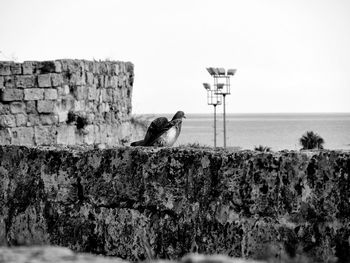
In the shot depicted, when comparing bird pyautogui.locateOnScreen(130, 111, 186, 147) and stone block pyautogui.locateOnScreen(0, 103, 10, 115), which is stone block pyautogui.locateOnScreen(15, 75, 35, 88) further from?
bird pyautogui.locateOnScreen(130, 111, 186, 147)

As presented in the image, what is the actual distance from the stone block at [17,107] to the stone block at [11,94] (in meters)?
0.10

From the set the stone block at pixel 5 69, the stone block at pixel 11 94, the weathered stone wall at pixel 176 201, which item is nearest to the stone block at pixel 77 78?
the stone block at pixel 11 94

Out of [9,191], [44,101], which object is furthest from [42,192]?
[44,101]

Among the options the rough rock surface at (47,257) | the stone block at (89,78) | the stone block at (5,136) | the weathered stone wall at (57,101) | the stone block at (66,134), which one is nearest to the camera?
A: the rough rock surface at (47,257)

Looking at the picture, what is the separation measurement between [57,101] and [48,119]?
40 cm

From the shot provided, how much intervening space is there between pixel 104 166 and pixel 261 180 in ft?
3.76

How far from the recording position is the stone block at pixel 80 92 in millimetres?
16219

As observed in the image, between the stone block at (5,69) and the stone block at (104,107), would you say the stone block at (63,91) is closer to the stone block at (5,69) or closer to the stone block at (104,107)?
the stone block at (5,69)

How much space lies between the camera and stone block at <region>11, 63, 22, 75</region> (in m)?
15.3

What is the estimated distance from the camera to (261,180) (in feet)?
16.0

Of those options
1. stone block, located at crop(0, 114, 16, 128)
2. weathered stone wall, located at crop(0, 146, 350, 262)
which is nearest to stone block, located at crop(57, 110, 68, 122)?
stone block, located at crop(0, 114, 16, 128)

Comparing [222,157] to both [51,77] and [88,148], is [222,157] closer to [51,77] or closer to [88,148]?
[88,148]

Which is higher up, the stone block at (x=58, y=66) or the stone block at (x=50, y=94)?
the stone block at (x=58, y=66)

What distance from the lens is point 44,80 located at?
1552cm
